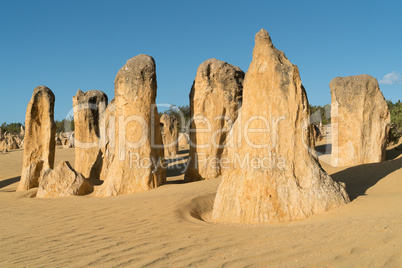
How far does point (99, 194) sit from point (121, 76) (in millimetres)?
3091

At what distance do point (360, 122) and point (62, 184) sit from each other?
849cm

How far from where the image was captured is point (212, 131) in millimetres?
10609

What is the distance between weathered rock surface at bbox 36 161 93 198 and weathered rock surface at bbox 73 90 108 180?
357 centimetres

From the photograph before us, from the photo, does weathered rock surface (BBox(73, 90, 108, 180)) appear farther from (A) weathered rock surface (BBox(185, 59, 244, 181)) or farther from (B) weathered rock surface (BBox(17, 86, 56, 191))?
(A) weathered rock surface (BBox(185, 59, 244, 181))

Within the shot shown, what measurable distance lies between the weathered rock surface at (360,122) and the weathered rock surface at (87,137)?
7923 mm

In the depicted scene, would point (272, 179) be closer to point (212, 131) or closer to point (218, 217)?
point (218, 217)

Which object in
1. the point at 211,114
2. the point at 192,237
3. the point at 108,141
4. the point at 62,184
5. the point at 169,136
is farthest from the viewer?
the point at 169,136

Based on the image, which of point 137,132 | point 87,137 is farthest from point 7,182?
point 137,132

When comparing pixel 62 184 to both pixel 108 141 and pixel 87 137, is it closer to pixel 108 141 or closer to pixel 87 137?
pixel 108 141

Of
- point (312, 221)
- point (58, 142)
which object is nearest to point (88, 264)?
point (312, 221)

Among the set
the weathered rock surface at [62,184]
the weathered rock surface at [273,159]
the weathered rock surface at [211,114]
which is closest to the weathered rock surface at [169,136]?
the weathered rock surface at [211,114]

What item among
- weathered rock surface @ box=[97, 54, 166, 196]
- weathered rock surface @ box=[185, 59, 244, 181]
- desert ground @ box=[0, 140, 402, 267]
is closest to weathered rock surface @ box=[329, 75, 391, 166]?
weathered rock surface @ box=[185, 59, 244, 181]

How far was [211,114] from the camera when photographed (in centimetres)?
1066

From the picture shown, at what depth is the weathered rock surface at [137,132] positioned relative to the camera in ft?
28.7
